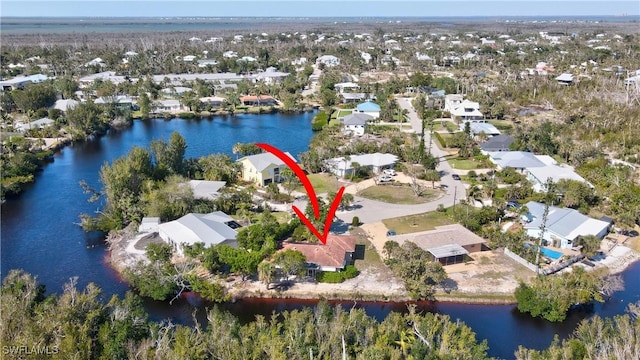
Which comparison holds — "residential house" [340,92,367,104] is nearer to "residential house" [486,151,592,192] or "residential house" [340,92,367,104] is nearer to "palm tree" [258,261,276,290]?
"residential house" [486,151,592,192]

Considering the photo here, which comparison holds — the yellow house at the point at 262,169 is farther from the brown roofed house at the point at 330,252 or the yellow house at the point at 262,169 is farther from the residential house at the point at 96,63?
the residential house at the point at 96,63

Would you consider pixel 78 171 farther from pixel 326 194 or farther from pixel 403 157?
pixel 403 157

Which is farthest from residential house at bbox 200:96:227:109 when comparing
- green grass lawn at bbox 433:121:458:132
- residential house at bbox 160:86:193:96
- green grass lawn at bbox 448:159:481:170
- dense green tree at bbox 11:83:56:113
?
green grass lawn at bbox 448:159:481:170

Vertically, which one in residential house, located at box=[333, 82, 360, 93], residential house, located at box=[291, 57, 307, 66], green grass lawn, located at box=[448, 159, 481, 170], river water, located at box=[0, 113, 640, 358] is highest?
residential house, located at box=[291, 57, 307, 66]

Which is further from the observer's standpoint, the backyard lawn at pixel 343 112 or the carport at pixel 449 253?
the backyard lawn at pixel 343 112

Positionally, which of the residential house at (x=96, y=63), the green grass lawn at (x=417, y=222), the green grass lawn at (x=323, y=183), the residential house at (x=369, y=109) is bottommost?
the green grass lawn at (x=417, y=222)

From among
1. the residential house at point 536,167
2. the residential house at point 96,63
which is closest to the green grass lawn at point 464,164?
the residential house at point 536,167
